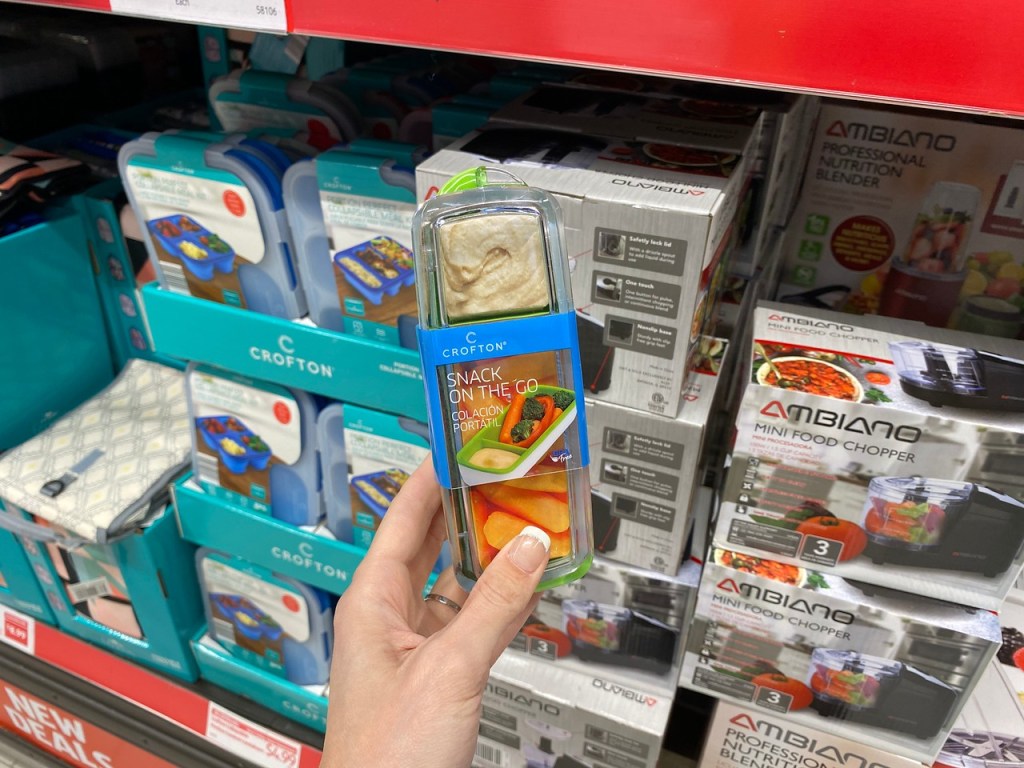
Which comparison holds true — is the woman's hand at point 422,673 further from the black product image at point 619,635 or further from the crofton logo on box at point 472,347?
the black product image at point 619,635

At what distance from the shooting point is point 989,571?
0.84 meters

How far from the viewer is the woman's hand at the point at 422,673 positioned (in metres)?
0.62

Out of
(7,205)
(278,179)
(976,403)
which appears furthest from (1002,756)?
(7,205)

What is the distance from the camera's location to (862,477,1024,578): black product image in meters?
0.80

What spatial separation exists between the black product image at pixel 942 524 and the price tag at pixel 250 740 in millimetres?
1117

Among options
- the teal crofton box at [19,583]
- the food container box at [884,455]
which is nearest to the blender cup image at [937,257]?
the food container box at [884,455]

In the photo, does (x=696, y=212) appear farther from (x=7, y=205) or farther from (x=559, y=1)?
(x=7, y=205)

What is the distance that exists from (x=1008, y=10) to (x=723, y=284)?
58 centimetres

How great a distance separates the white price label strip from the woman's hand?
569 millimetres

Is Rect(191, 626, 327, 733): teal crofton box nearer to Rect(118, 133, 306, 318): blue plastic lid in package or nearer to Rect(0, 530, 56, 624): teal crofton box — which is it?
Rect(0, 530, 56, 624): teal crofton box

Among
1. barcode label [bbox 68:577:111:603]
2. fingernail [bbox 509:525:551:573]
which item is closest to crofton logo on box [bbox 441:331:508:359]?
fingernail [bbox 509:525:551:573]

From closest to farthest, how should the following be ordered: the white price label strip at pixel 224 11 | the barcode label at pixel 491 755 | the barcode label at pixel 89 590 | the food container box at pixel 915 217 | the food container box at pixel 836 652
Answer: the white price label strip at pixel 224 11
the food container box at pixel 836 652
the food container box at pixel 915 217
the barcode label at pixel 491 755
the barcode label at pixel 89 590

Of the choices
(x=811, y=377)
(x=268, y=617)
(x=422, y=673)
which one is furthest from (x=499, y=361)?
(x=268, y=617)

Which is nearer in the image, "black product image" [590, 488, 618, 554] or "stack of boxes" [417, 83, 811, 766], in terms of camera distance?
"stack of boxes" [417, 83, 811, 766]
